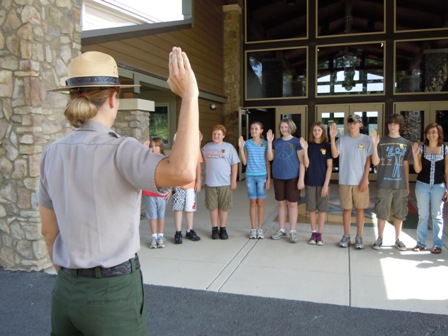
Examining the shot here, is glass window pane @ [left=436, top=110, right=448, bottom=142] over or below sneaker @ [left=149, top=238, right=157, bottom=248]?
over

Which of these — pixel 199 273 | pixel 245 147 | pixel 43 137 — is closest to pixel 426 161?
pixel 245 147

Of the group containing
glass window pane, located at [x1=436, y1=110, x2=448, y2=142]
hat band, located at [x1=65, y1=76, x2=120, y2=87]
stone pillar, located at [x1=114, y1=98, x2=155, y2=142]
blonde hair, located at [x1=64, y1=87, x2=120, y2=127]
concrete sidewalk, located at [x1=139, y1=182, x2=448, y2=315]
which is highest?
glass window pane, located at [x1=436, y1=110, x2=448, y2=142]

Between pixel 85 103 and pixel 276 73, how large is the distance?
11.7 meters

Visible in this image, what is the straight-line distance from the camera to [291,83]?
12578 millimetres

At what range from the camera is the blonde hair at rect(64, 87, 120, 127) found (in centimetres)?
142

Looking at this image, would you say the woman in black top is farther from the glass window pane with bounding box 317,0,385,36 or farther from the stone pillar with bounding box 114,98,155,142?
the glass window pane with bounding box 317,0,385,36

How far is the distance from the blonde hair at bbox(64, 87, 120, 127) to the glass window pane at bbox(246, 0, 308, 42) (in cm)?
1170

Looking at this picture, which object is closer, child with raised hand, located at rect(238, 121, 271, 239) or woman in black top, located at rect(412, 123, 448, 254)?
woman in black top, located at rect(412, 123, 448, 254)

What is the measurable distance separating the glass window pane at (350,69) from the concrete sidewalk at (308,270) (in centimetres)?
712

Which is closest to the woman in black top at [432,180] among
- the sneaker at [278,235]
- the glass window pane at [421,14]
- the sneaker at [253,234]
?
the sneaker at [278,235]

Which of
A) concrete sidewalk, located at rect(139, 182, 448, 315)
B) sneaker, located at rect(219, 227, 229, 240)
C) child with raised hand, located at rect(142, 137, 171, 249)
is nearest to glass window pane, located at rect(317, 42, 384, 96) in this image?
concrete sidewalk, located at rect(139, 182, 448, 315)

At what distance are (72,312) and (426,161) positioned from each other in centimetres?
444

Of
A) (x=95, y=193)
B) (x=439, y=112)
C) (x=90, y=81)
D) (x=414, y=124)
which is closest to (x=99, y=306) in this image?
(x=95, y=193)

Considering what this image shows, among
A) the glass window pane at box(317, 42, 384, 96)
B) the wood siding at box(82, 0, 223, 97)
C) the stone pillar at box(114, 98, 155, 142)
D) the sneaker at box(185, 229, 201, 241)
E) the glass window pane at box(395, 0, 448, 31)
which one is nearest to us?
the sneaker at box(185, 229, 201, 241)
